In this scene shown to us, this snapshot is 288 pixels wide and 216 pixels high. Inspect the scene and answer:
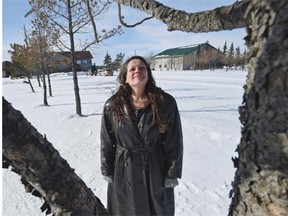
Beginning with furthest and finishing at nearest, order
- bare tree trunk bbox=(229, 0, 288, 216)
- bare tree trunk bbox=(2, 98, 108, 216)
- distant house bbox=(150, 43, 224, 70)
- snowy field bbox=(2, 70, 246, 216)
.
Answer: distant house bbox=(150, 43, 224, 70), snowy field bbox=(2, 70, 246, 216), bare tree trunk bbox=(2, 98, 108, 216), bare tree trunk bbox=(229, 0, 288, 216)

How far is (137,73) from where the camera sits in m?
2.46

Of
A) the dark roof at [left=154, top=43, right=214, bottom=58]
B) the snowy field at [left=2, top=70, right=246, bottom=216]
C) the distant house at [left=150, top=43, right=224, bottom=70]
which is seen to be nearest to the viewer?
the snowy field at [left=2, top=70, right=246, bottom=216]

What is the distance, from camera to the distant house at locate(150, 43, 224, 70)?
62.7 m

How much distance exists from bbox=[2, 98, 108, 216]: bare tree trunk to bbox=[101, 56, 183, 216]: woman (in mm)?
1180

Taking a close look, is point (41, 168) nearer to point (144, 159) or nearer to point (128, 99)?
point (144, 159)

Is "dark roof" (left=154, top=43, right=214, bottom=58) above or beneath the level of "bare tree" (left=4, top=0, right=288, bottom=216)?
above

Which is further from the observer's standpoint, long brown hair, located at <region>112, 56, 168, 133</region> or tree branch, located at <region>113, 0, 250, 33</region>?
long brown hair, located at <region>112, 56, 168, 133</region>

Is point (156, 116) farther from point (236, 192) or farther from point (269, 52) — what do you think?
point (269, 52)

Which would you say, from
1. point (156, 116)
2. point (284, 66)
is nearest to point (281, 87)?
point (284, 66)

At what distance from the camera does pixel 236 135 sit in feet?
22.7

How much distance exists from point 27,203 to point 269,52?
4068mm

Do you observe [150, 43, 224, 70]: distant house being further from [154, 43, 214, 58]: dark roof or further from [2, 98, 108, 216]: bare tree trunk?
[2, 98, 108, 216]: bare tree trunk

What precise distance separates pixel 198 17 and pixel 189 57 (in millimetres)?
69775

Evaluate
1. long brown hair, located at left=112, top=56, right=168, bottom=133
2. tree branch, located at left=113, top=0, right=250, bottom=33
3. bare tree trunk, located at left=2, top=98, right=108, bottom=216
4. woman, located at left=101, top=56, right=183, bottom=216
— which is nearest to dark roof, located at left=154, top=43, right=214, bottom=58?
long brown hair, located at left=112, top=56, right=168, bottom=133
